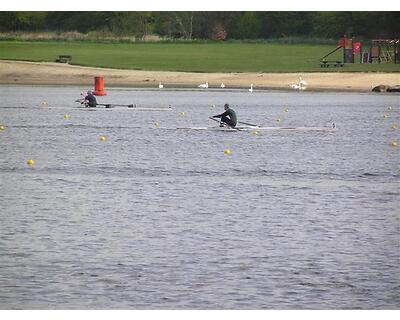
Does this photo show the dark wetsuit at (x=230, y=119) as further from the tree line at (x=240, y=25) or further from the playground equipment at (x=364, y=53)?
the playground equipment at (x=364, y=53)

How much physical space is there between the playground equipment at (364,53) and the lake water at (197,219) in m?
37.1

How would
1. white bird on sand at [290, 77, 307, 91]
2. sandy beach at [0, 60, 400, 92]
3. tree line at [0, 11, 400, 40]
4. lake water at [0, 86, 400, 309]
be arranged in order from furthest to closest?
tree line at [0, 11, 400, 40]
sandy beach at [0, 60, 400, 92]
white bird on sand at [290, 77, 307, 91]
lake water at [0, 86, 400, 309]

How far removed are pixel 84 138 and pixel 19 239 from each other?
22.4m

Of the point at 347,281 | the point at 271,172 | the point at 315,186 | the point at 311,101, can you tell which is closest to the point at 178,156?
the point at 271,172

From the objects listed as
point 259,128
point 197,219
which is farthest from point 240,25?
point 197,219

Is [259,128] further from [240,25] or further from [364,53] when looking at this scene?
[240,25]

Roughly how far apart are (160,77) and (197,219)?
192 ft

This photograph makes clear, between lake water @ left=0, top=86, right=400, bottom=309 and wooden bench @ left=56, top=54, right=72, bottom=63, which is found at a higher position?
wooden bench @ left=56, top=54, right=72, bottom=63

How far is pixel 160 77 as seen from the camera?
79750 millimetres

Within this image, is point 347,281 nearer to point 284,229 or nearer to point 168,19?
point 284,229

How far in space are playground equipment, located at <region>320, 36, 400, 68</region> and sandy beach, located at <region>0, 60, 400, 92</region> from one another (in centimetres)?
544

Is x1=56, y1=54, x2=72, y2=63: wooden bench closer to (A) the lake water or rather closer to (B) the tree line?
(B) the tree line

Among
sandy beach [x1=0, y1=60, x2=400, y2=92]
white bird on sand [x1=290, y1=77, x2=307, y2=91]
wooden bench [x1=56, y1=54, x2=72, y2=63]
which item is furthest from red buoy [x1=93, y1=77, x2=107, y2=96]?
wooden bench [x1=56, y1=54, x2=72, y2=63]

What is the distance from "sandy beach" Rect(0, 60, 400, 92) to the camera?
7481 cm
